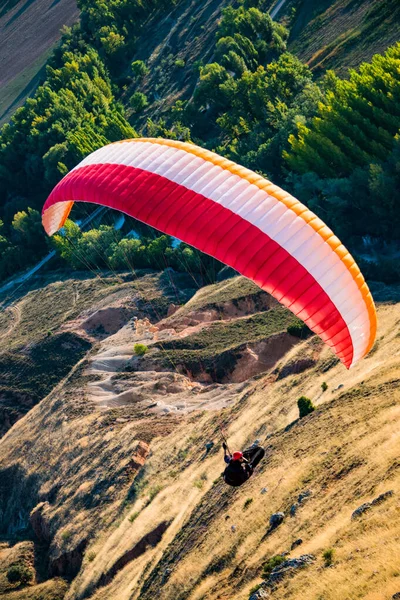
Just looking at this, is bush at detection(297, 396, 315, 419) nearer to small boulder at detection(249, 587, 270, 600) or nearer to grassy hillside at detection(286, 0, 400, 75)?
small boulder at detection(249, 587, 270, 600)

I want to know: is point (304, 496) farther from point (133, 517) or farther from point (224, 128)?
point (224, 128)

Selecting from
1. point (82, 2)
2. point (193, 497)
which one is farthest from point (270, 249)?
point (82, 2)

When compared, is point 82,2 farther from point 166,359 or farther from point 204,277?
point 166,359

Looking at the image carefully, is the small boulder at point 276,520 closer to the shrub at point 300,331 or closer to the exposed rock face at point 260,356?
the exposed rock face at point 260,356

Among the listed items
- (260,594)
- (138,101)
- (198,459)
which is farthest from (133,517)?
(138,101)

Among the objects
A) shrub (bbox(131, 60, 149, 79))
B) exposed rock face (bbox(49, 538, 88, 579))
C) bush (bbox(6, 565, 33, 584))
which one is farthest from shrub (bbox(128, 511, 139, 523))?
shrub (bbox(131, 60, 149, 79))
